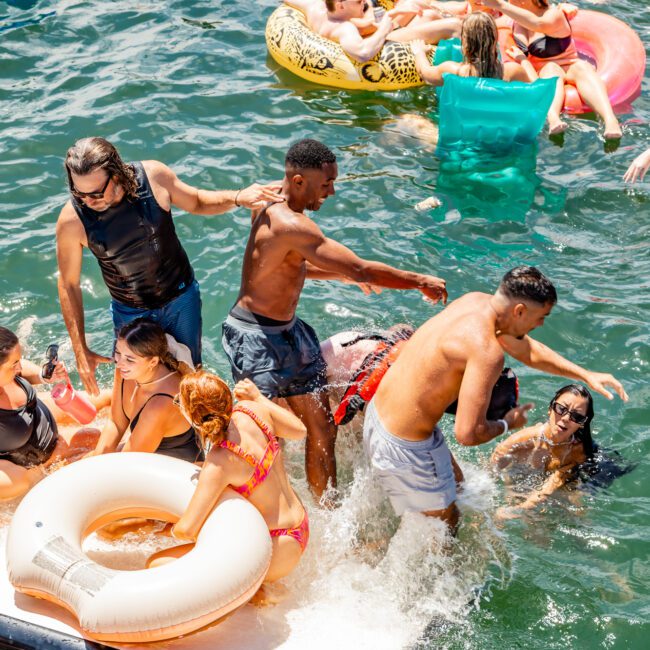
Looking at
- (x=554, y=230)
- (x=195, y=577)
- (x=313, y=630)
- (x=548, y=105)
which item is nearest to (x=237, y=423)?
(x=195, y=577)

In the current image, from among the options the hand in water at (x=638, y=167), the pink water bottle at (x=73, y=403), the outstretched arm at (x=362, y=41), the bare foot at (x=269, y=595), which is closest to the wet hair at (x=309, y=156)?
the pink water bottle at (x=73, y=403)

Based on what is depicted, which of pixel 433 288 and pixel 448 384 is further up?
pixel 433 288

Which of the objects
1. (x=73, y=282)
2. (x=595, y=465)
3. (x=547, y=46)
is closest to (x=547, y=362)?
(x=595, y=465)

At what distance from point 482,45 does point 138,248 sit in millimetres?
4686

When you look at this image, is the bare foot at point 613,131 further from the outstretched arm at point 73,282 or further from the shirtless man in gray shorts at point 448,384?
the outstretched arm at point 73,282

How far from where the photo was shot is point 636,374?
6457 millimetres

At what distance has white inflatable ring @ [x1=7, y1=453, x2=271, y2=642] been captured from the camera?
3.72 metres

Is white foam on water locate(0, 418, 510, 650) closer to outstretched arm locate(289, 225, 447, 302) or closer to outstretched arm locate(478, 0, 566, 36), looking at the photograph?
outstretched arm locate(289, 225, 447, 302)

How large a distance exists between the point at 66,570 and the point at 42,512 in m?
0.33

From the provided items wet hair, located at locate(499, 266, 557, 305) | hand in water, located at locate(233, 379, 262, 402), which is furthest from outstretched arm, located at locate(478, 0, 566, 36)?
hand in water, located at locate(233, 379, 262, 402)

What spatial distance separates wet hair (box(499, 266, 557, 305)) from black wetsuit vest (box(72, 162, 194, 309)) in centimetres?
202

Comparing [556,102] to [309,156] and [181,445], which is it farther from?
[181,445]

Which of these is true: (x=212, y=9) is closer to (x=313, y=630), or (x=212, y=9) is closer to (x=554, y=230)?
(x=554, y=230)

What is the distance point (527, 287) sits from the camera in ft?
14.4
